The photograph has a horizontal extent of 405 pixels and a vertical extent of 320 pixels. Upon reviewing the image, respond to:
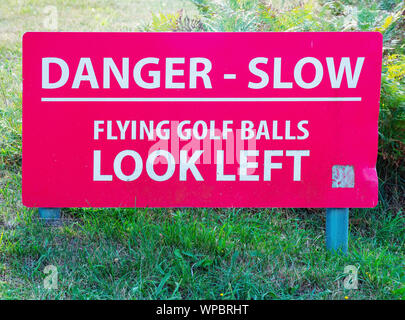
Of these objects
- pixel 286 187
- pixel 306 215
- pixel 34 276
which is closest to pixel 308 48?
pixel 286 187

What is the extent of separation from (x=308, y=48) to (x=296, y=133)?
0.50 metres

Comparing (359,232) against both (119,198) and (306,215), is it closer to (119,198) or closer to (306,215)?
(306,215)

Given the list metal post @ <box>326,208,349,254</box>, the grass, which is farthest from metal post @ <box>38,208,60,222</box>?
metal post @ <box>326,208,349,254</box>

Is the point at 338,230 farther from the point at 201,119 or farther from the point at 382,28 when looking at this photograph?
the point at 382,28

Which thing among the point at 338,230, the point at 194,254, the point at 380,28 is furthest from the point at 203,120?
the point at 380,28

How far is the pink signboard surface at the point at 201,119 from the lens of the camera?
2.79 metres

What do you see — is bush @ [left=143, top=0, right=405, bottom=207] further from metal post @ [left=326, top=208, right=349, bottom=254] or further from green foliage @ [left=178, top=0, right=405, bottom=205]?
metal post @ [left=326, top=208, right=349, bottom=254]

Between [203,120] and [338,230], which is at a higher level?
[203,120]

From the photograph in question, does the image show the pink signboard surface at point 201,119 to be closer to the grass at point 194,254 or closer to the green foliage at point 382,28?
the grass at point 194,254

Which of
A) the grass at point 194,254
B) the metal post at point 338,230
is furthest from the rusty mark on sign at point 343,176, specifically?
the grass at point 194,254

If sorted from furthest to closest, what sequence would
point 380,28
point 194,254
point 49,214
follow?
point 380,28, point 49,214, point 194,254

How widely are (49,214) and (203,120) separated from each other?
3.62ft

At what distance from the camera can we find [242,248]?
279 cm

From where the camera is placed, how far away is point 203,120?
282 centimetres
